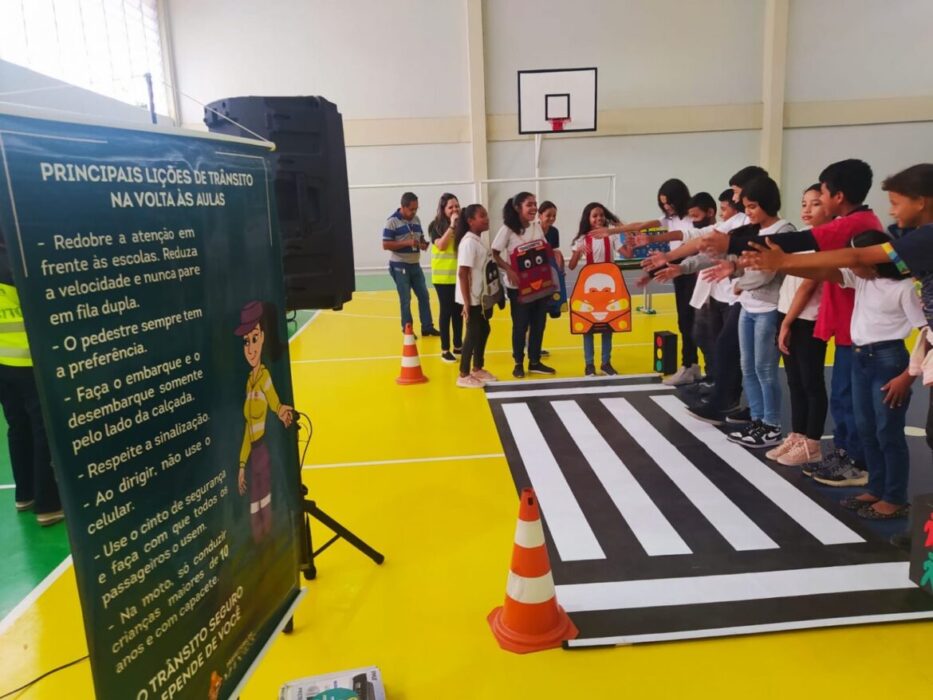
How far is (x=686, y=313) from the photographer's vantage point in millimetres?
5887

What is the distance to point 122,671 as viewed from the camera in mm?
1396

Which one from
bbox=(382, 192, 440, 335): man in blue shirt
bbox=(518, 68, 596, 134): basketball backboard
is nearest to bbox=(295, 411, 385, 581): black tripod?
bbox=(382, 192, 440, 335): man in blue shirt

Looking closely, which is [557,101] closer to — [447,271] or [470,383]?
[447,271]

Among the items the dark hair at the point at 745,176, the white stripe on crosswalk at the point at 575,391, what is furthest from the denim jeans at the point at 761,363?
the white stripe on crosswalk at the point at 575,391

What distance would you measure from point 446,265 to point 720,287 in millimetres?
2868

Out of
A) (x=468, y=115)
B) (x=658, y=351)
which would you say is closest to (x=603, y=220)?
(x=658, y=351)

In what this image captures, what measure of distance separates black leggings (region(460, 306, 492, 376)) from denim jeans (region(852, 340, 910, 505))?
3.16 meters

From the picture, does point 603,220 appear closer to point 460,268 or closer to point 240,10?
point 460,268

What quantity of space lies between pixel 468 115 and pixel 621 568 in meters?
13.8

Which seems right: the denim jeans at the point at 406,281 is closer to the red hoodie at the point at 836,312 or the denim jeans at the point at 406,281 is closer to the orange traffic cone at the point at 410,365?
the orange traffic cone at the point at 410,365

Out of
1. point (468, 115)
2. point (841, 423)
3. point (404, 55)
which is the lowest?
point (841, 423)

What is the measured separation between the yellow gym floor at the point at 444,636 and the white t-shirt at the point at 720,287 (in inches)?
78.4

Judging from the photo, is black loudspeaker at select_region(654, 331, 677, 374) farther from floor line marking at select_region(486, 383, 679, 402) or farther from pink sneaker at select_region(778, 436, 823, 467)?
pink sneaker at select_region(778, 436, 823, 467)

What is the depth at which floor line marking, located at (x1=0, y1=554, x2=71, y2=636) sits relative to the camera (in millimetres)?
2723
